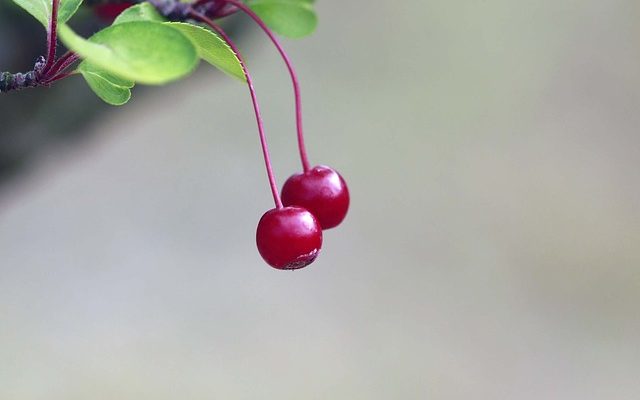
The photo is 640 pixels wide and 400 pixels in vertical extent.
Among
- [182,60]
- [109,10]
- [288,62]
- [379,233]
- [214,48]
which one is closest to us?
[182,60]

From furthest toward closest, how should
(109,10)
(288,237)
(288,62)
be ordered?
(109,10) < (288,62) < (288,237)

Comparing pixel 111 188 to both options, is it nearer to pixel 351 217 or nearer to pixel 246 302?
pixel 246 302

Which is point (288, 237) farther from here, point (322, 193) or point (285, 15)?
point (285, 15)

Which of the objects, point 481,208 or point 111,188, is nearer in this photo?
point 111,188

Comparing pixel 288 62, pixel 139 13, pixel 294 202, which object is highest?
pixel 139 13

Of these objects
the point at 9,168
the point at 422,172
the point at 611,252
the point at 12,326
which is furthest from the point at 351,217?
the point at 9,168

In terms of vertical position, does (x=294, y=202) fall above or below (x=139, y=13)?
below

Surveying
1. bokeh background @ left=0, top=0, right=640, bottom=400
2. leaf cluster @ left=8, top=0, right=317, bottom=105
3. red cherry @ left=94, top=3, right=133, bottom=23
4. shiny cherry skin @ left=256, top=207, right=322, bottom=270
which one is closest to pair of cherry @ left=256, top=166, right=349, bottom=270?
shiny cherry skin @ left=256, top=207, right=322, bottom=270

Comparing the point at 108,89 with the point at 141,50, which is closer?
the point at 141,50

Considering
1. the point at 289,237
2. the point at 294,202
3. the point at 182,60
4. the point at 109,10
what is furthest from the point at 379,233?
the point at 182,60
